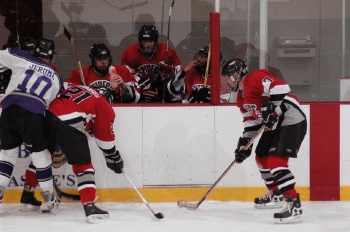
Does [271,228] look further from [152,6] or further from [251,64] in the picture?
[152,6]

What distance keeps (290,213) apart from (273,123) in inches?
21.8

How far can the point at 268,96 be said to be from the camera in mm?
5785

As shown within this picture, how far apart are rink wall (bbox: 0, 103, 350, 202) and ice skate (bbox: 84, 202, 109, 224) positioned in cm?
59

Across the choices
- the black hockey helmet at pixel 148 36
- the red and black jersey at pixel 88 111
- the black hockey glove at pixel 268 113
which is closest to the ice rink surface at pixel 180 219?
the red and black jersey at pixel 88 111

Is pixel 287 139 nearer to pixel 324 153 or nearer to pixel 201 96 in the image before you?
pixel 324 153

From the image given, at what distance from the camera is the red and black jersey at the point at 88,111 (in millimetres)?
5801

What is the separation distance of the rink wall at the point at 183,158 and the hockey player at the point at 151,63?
641 millimetres

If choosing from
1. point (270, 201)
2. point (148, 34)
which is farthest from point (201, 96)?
point (270, 201)

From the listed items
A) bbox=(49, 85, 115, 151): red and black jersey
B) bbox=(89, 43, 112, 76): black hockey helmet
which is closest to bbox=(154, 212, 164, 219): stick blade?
bbox=(49, 85, 115, 151): red and black jersey

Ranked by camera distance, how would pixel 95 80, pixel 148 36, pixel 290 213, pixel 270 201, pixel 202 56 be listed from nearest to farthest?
pixel 290 213, pixel 270 201, pixel 95 80, pixel 202 56, pixel 148 36

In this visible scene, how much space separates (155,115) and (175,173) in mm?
413

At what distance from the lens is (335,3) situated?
6.89m

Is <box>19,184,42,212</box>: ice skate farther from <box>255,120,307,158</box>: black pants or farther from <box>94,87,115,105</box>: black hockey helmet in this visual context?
<box>255,120,307,158</box>: black pants

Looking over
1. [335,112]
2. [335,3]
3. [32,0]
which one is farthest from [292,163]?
[32,0]
